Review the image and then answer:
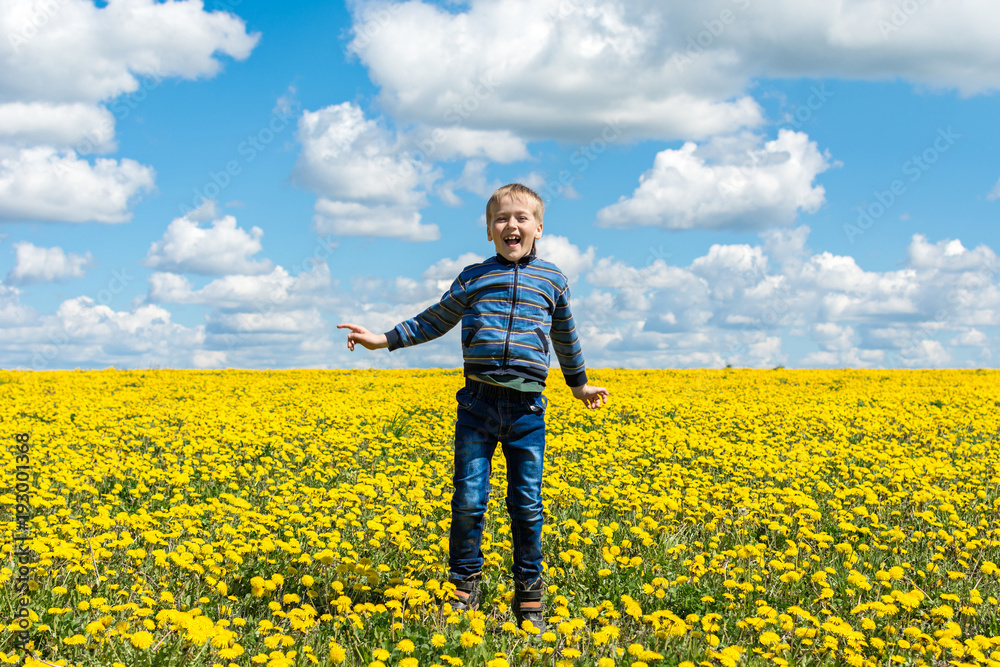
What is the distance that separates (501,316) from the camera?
4531 millimetres

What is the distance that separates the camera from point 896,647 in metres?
4.89

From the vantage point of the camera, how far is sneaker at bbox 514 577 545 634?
4.67 meters

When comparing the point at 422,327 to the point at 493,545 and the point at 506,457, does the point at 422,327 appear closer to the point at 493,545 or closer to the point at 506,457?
the point at 506,457

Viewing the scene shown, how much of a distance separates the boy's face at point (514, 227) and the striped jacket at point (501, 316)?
0.10 metres

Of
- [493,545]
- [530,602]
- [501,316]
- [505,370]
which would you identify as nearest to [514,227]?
[501,316]

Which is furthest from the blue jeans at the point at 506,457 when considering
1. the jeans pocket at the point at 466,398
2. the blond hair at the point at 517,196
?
the blond hair at the point at 517,196

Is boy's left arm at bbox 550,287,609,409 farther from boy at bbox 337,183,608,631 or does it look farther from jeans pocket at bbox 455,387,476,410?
jeans pocket at bbox 455,387,476,410

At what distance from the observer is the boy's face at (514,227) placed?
453 cm

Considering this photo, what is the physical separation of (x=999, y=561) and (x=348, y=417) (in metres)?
9.75

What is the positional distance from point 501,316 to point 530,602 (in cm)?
178

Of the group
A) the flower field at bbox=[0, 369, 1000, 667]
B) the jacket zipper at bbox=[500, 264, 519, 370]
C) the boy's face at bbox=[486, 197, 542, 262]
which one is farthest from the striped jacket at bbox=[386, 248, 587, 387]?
the flower field at bbox=[0, 369, 1000, 667]

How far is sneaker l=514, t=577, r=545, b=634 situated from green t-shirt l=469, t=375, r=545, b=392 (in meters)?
1.24

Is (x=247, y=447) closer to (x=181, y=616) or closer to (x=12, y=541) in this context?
(x=12, y=541)

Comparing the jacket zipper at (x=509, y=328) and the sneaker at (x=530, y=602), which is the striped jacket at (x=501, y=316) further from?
the sneaker at (x=530, y=602)
